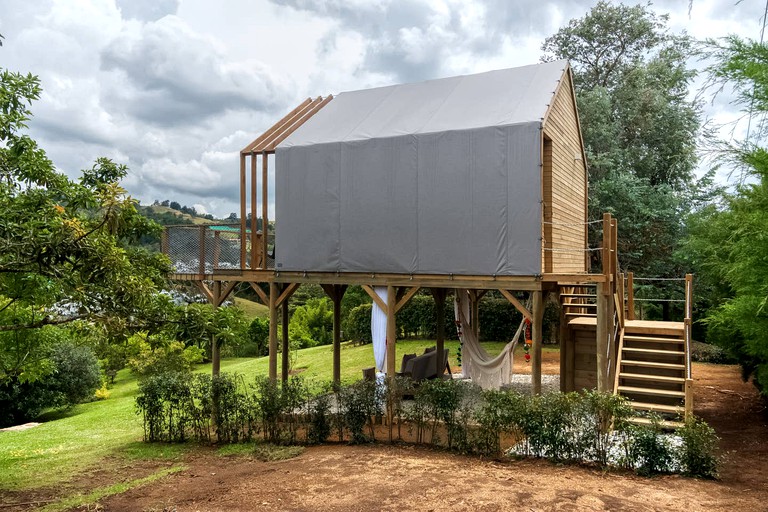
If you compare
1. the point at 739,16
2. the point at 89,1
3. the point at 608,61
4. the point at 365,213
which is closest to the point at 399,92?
the point at 365,213

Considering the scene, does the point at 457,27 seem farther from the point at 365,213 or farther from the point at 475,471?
the point at 475,471

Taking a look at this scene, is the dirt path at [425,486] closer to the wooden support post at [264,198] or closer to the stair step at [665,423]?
the stair step at [665,423]

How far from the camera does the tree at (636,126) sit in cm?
1864

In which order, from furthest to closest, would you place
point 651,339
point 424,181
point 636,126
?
point 636,126, point 424,181, point 651,339

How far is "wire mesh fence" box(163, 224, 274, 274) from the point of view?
1208 centimetres

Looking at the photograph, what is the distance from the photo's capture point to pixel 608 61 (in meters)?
22.0

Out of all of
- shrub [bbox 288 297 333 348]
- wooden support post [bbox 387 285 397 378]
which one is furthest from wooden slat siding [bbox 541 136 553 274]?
shrub [bbox 288 297 333 348]

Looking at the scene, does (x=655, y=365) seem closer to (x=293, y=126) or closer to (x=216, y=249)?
(x=293, y=126)

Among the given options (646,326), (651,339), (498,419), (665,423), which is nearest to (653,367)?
(651,339)

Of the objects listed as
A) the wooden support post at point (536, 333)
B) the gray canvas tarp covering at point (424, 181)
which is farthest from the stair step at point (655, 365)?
the gray canvas tarp covering at point (424, 181)

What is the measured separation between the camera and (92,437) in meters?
12.3

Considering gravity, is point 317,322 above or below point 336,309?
below

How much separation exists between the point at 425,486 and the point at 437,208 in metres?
5.11

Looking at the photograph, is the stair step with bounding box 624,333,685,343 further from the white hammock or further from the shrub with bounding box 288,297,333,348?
the shrub with bounding box 288,297,333,348
